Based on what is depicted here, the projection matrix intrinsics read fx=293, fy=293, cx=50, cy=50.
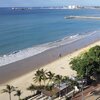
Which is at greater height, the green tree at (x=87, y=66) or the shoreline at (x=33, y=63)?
the green tree at (x=87, y=66)

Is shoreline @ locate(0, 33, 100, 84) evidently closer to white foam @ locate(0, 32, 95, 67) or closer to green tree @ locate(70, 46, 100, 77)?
white foam @ locate(0, 32, 95, 67)

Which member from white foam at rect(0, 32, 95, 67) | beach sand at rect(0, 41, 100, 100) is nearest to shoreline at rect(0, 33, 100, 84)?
beach sand at rect(0, 41, 100, 100)

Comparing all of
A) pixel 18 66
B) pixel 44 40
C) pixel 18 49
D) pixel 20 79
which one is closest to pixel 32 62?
pixel 18 66

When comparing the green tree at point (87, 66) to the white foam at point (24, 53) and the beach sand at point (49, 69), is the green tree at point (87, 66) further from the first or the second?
the white foam at point (24, 53)

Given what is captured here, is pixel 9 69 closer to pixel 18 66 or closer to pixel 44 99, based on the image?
pixel 18 66

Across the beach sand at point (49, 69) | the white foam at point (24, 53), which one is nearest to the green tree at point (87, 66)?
the beach sand at point (49, 69)

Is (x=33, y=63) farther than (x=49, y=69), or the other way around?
(x=33, y=63)

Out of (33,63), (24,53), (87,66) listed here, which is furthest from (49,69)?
(24,53)

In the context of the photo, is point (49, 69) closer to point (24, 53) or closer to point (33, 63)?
point (33, 63)
